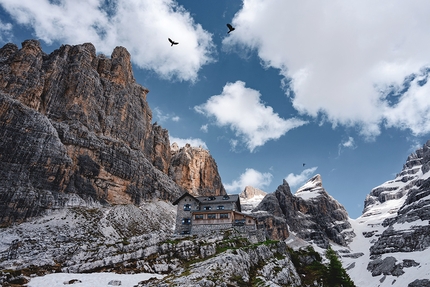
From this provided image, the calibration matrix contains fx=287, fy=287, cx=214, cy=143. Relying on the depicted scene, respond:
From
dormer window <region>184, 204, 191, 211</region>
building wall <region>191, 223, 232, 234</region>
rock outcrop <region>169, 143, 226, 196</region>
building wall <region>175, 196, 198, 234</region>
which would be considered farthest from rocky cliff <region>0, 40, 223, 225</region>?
building wall <region>191, 223, 232, 234</region>

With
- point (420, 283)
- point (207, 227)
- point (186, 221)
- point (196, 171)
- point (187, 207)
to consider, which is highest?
point (196, 171)

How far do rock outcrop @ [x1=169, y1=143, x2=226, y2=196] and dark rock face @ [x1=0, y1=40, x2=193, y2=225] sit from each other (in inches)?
842

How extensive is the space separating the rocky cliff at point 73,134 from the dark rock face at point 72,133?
0.75ft

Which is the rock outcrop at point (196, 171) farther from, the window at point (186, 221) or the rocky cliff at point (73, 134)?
the window at point (186, 221)

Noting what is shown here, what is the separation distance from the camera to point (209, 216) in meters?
67.2

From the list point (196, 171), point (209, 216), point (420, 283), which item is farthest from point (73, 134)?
point (420, 283)

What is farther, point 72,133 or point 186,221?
point 72,133

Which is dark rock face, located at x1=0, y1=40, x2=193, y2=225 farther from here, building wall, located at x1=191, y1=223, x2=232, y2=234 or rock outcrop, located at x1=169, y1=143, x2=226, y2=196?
building wall, located at x1=191, y1=223, x2=232, y2=234

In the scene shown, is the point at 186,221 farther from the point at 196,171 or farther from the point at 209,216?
the point at 196,171

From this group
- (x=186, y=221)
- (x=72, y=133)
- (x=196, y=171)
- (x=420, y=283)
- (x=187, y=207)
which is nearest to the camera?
(x=186, y=221)

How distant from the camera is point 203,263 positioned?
42.3 m

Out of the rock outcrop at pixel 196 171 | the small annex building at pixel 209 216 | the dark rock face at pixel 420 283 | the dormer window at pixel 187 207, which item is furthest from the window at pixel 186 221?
the dark rock face at pixel 420 283

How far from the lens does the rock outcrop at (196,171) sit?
169500 mm

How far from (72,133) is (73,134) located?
18.3 inches
